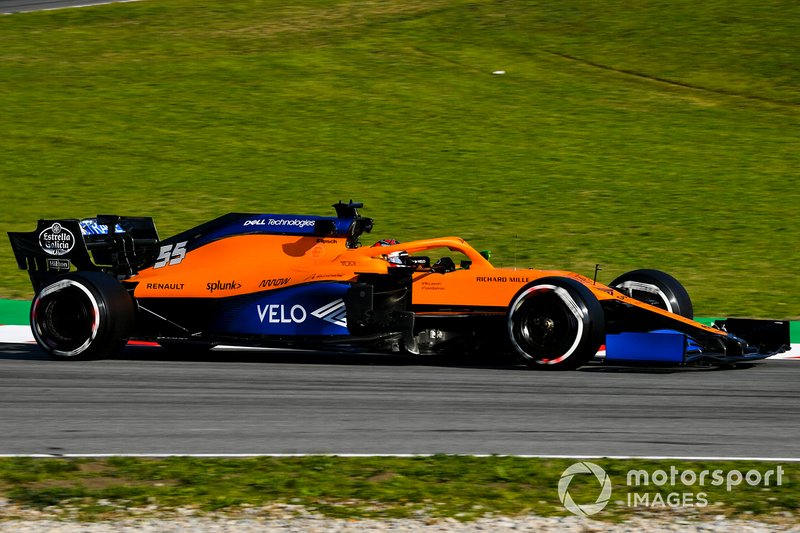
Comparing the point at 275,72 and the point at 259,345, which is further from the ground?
the point at 275,72

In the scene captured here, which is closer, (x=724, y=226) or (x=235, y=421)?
(x=235, y=421)

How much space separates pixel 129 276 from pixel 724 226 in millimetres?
10066

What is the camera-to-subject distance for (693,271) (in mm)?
16109

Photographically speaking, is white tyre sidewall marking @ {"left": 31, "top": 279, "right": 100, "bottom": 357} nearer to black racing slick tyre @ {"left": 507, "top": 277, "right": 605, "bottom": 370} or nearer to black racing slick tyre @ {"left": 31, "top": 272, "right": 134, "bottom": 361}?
black racing slick tyre @ {"left": 31, "top": 272, "right": 134, "bottom": 361}

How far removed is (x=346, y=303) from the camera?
33.2 feet

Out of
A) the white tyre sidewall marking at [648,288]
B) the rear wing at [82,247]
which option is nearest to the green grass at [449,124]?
the white tyre sidewall marking at [648,288]

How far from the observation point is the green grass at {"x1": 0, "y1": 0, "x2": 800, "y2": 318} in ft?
60.0

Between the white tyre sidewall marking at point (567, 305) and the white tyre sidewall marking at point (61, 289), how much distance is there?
3.35 meters

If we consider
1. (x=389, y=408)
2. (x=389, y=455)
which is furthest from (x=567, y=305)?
(x=389, y=455)

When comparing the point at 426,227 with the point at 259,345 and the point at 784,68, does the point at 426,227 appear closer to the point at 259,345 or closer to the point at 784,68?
Result: the point at 259,345

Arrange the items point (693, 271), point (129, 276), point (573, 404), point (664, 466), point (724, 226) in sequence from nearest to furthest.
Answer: point (664, 466) → point (573, 404) → point (129, 276) → point (693, 271) → point (724, 226)

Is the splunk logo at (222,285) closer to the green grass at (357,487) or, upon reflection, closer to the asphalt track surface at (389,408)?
the asphalt track surface at (389,408)

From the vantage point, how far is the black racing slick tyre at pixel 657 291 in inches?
425

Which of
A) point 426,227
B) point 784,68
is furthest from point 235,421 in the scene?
point 784,68
